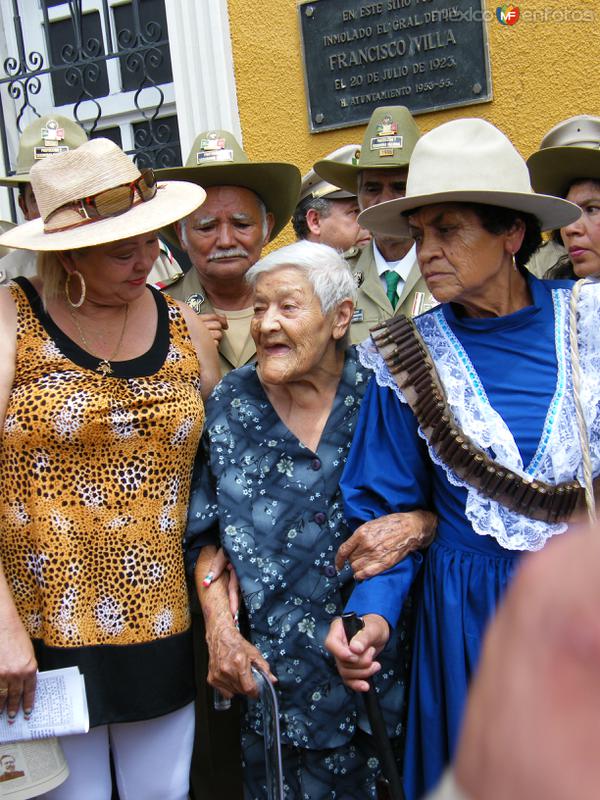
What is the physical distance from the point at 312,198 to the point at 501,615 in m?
4.28

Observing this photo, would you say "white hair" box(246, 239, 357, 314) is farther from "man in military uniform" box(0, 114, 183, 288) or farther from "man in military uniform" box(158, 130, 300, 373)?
"man in military uniform" box(0, 114, 183, 288)

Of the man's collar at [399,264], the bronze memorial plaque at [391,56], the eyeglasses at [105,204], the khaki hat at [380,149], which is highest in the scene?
the bronze memorial plaque at [391,56]

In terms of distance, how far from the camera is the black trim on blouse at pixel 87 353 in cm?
277

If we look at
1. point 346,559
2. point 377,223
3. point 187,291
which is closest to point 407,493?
point 346,559

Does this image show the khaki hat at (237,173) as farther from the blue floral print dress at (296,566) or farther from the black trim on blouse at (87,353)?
the blue floral print dress at (296,566)

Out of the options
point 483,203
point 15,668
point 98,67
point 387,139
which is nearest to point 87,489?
point 15,668

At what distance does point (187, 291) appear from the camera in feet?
12.3

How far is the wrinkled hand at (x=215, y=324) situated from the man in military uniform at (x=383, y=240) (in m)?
0.55

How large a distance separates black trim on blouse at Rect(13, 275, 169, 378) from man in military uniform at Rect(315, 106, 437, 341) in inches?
40.6

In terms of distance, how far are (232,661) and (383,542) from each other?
1.67 ft

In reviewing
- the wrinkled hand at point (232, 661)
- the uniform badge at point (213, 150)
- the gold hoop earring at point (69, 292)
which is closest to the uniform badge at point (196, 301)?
the uniform badge at point (213, 150)

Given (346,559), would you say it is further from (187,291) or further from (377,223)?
(187,291)

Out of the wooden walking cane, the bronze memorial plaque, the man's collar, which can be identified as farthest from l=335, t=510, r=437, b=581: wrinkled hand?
the bronze memorial plaque

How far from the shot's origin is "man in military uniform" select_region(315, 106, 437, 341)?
Result: 3.83m
